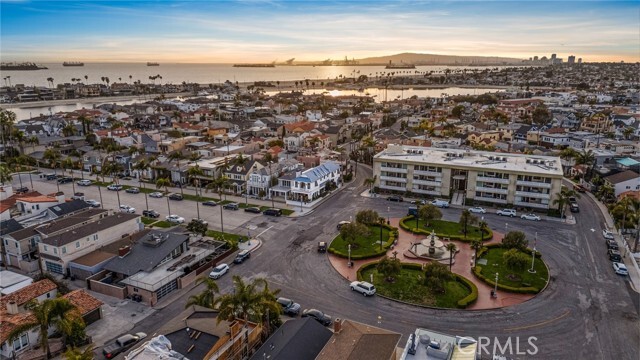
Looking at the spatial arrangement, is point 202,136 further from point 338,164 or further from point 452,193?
point 452,193

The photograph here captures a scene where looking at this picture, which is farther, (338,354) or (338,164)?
(338,164)

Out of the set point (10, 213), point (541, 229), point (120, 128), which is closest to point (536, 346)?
point (541, 229)

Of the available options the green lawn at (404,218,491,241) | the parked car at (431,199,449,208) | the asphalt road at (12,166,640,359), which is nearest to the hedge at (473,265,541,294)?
the asphalt road at (12,166,640,359)

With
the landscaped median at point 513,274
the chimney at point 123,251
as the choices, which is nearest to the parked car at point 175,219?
the chimney at point 123,251

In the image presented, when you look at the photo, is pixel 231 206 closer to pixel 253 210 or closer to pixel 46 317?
pixel 253 210

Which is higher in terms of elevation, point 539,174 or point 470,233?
point 539,174

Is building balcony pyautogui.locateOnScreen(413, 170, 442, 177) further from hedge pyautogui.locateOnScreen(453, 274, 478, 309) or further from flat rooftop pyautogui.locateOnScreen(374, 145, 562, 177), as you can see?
hedge pyautogui.locateOnScreen(453, 274, 478, 309)
